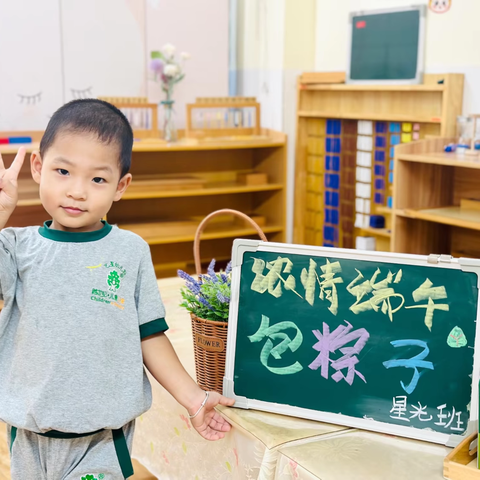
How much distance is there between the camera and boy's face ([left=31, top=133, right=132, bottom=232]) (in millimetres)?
1149

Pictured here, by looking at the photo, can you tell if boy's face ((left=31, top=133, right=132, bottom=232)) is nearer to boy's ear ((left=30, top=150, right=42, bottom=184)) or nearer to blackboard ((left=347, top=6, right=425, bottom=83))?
boy's ear ((left=30, top=150, right=42, bottom=184))

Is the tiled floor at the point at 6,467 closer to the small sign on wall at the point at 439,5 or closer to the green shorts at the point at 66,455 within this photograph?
the green shorts at the point at 66,455

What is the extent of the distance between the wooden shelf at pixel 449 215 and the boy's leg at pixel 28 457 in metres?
2.44

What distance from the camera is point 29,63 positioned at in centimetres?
426

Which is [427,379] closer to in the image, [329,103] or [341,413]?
[341,413]

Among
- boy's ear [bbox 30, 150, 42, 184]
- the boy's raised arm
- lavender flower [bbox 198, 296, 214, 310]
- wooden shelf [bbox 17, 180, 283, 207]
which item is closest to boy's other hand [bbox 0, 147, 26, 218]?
the boy's raised arm

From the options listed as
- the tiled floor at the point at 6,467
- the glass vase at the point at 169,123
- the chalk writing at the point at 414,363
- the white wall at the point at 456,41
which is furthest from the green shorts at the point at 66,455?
the glass vase at the point at 169,123

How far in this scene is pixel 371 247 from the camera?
4.05 metres

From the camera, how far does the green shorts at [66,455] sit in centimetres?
116

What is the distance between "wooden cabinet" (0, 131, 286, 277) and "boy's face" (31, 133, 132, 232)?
311 cm

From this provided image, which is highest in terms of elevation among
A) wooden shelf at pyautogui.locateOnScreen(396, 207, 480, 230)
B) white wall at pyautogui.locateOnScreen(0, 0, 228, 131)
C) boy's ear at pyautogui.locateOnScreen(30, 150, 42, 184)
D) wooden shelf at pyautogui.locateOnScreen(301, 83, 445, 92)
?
white wall at pyautogui.locateOnScreen(0, 0, 228, 131)

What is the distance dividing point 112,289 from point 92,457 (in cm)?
29

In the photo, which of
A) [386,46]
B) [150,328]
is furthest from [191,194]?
[150,328]

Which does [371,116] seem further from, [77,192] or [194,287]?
[77,192]
